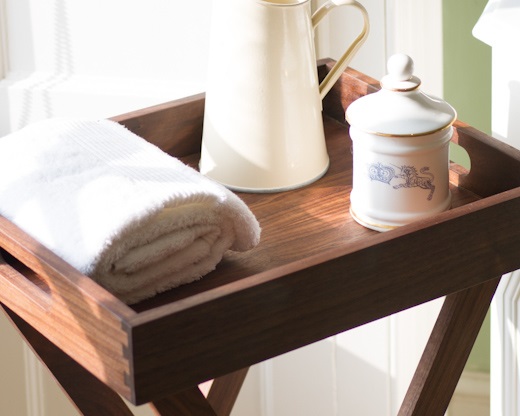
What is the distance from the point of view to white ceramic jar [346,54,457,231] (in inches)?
35.3

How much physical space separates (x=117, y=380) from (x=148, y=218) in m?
0.14

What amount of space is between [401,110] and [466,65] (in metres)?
0.47

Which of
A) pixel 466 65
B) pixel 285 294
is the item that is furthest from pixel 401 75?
pixel 466 65

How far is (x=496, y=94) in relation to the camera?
1.10 metres

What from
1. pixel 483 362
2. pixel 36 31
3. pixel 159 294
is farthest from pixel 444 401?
pixel 36 31

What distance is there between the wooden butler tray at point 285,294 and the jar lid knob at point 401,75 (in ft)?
0.39

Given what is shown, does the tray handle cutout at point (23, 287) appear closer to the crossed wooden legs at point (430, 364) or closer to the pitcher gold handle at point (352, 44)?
the crossed wooden legs at point (430, 364)

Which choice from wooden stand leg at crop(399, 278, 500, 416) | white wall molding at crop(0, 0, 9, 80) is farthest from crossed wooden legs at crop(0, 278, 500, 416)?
white wall molding at crop(0, 0, 9, 80)

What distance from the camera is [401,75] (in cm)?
91

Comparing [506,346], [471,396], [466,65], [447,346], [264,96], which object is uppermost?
[264,96]

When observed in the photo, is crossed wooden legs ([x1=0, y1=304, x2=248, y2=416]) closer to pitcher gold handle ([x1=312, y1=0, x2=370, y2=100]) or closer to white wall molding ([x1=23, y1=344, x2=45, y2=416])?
pitcher gold handle ([x1=312, y1=0, x2=370, y2=100])

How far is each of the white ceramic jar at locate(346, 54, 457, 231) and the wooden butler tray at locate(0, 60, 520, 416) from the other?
4cm

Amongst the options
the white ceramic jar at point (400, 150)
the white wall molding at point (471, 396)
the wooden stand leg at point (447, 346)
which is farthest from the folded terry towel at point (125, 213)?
the white wall molding at point (471, 396)

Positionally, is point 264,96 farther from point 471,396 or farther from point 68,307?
point 471,396
